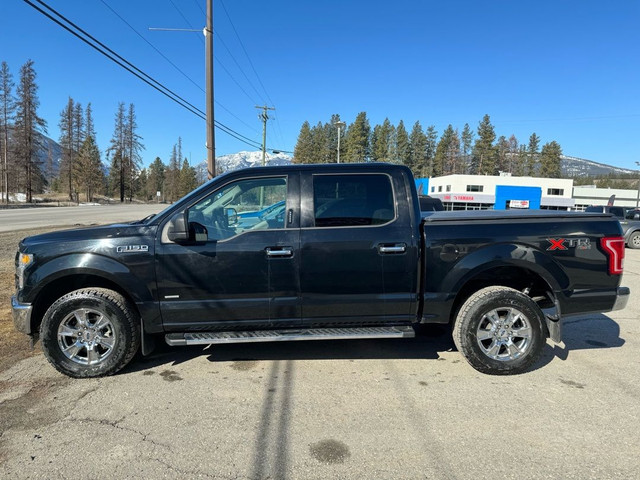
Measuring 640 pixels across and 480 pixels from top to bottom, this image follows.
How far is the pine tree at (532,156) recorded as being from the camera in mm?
101812

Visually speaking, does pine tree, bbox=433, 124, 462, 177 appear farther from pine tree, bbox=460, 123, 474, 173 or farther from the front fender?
the front fender

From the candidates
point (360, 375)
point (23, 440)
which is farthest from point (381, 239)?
point (23, 440)

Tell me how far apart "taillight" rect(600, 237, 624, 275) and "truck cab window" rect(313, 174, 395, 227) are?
83.6 inches

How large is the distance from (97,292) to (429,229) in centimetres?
324

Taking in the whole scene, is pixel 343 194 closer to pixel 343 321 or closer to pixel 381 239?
pixel 381 239

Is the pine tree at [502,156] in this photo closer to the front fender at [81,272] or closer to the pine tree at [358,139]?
the pine tree at [358,139]

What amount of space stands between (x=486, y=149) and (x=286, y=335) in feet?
333

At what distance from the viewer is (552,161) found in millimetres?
97500

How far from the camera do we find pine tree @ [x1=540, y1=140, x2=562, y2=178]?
320 feet

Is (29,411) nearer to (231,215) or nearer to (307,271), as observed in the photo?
(231,215)

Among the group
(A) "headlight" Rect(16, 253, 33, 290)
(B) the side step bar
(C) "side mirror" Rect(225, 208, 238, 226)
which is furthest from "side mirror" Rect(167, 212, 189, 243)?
(A) "headlight" Rect(16, 253, 33, 290)

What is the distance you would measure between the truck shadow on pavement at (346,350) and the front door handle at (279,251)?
4.13 feet

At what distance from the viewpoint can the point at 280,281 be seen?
12.5ft

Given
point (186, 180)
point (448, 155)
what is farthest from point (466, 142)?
point (186, 180)
